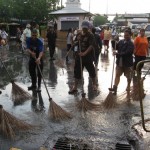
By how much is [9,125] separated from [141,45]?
5477mm

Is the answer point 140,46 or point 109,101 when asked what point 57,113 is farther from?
point 140,46

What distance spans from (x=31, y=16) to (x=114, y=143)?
3876cm

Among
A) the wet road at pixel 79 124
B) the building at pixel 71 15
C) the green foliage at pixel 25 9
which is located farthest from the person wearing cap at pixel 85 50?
the green foliage at pixel 25 9

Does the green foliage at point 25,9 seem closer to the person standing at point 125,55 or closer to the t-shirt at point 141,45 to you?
the t-shirt at point 141,45

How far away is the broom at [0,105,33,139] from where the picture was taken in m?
5.24

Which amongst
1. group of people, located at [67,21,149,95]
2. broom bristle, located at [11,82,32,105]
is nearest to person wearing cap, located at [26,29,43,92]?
broom bristle, located at [11,82,32,105]

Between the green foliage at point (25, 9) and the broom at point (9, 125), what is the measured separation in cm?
3630

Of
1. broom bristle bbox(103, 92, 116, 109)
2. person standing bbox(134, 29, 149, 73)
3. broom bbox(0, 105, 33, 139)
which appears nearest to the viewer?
broom bbox(0, 105, 33, 139)

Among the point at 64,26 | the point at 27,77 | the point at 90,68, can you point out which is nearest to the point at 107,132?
the point at 90,68

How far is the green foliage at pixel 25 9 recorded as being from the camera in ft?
133

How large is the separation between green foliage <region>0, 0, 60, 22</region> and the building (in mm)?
11368

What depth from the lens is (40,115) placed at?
6.43m

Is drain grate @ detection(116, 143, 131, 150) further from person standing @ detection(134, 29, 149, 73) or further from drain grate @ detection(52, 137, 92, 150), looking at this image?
person standing @ detection(134, 29, 149, 73)

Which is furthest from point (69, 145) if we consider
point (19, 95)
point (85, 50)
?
point (85, 50)
